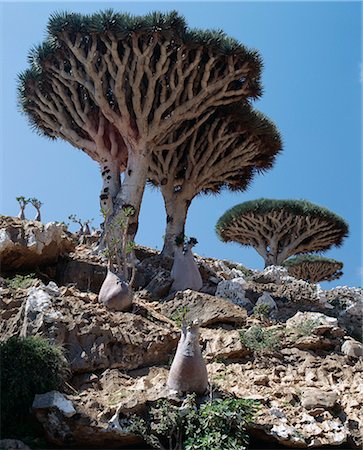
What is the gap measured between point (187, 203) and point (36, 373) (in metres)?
9.19

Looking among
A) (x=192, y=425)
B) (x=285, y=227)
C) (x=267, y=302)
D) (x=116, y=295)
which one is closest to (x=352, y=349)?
(x=267, y=302)

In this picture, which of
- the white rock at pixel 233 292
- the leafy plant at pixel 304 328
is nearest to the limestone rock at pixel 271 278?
the white rock at pixel 233 292

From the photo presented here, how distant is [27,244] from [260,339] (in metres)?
3.91

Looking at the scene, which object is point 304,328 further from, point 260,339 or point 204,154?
point 204,154

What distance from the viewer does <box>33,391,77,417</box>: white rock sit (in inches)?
162

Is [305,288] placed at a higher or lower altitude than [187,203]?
lower

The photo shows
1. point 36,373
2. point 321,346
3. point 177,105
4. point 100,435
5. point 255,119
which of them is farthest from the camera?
point 255,119

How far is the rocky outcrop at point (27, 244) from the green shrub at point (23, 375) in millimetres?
3179

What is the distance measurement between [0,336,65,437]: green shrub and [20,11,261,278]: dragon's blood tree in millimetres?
6340

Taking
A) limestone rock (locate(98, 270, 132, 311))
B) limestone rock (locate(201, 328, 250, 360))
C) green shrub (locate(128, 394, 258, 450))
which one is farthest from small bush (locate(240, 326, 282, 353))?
green shrub (locate(128, 394, 258, 450))

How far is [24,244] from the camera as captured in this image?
772cm

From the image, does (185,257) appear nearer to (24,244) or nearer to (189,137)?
(24,244)

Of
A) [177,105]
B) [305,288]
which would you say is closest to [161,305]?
[305,288]

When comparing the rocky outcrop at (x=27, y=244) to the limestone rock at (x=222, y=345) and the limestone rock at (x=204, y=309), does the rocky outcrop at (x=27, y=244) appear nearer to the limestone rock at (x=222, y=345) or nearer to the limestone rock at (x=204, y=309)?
the limestone rock at (x=204, y=309)
